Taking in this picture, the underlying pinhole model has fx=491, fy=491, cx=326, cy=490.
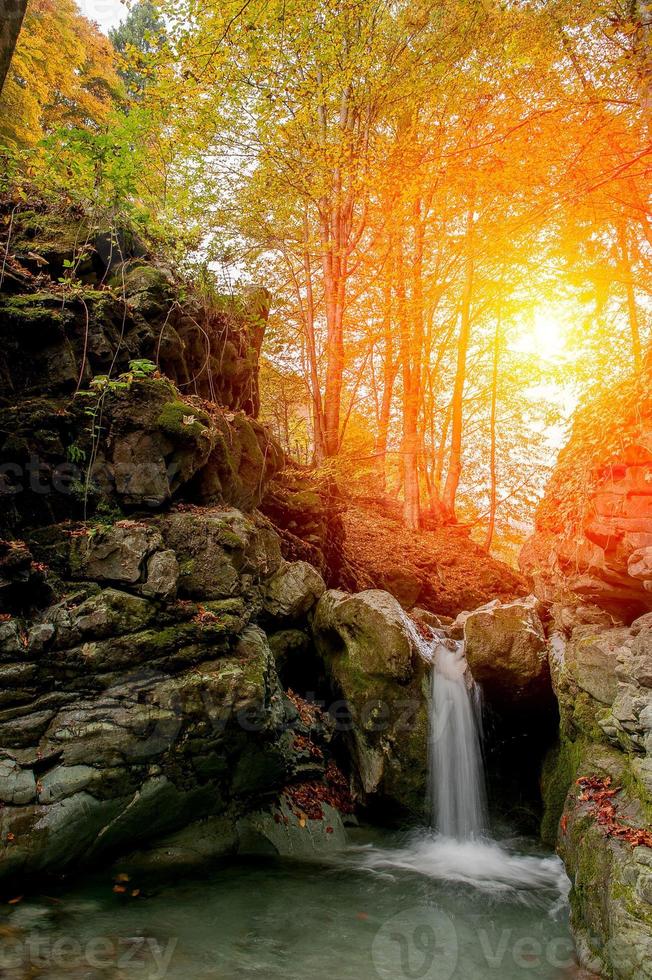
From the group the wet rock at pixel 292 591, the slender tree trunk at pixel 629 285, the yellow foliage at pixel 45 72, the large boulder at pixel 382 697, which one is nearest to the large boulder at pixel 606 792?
the large boulder at pixel 382 697

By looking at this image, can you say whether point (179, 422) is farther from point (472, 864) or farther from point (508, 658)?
point (472, 864)

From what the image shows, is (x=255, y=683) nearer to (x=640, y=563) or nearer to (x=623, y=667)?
(x=623, y=667)

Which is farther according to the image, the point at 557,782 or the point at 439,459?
the point at 439,459

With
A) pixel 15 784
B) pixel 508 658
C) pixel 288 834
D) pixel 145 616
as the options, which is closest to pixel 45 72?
pixel 145 616

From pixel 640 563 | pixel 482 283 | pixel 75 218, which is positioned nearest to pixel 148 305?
pixel 75 218

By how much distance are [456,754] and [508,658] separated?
66.1 inches

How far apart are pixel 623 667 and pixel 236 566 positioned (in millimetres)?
4748

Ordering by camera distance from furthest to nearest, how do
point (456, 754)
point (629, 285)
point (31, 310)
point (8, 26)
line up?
point (629, 285) → point (456, 754) → point (31, 310) → point (8, 26)

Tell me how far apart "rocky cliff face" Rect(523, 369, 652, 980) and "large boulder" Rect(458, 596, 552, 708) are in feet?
1.04

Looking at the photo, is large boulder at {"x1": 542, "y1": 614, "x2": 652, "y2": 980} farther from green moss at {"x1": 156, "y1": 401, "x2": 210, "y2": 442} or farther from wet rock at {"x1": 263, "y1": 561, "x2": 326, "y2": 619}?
green moss at {"x1": 156, "y1": 401, "x2": 210, "y2": 442}

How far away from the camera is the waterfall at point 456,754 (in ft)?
23.8

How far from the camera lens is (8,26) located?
423 centimetres

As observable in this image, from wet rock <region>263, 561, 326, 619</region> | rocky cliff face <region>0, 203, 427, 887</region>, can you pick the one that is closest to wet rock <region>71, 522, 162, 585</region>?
rocky cliff face <region>0, 203, 427, 887</region>

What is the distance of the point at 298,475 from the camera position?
34.3 ft
